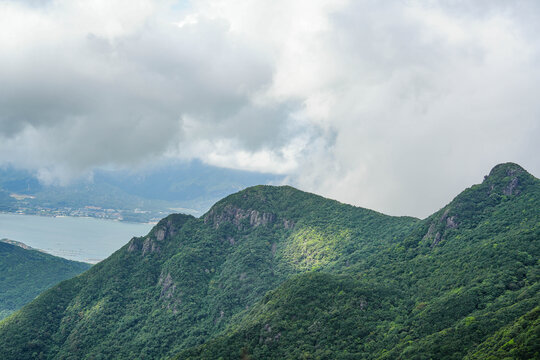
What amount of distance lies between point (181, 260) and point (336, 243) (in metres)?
69.4

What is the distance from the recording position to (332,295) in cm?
11525

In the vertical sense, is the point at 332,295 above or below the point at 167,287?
below

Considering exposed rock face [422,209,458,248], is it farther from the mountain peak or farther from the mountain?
the mountain peak

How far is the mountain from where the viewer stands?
90.2m

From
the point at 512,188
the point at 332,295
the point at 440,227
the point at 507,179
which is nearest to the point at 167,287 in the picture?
the point at 332,295

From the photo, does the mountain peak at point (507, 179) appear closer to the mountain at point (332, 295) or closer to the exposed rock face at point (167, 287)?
the mountain at point (332, 295)

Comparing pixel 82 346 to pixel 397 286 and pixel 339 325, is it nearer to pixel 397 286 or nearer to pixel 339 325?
pixel 339 325

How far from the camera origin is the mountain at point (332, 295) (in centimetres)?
9019

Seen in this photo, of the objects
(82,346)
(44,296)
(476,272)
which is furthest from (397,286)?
(44,296)

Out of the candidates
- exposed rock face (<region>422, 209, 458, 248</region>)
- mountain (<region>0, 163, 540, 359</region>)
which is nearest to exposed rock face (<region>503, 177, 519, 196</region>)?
mountain (<region>0, 163, 540, 359</region>)

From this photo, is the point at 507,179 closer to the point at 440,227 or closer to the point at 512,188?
the point at 512,188

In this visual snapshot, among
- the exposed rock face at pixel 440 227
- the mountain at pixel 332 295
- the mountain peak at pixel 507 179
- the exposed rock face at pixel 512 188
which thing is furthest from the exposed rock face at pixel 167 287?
the exposed rock face at pixel 512 188

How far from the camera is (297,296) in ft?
382

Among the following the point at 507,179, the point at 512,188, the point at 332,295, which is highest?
the point at 507,179
